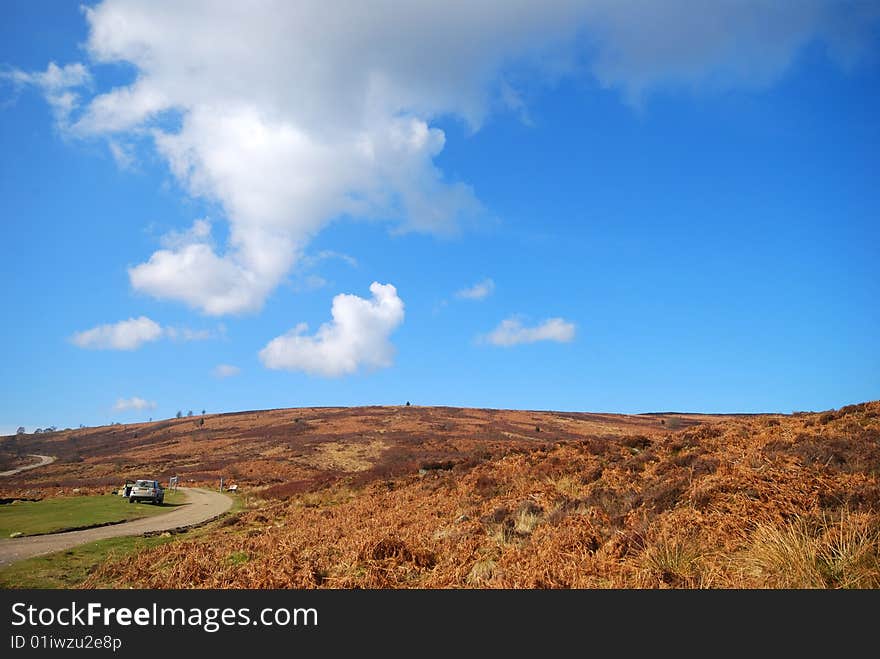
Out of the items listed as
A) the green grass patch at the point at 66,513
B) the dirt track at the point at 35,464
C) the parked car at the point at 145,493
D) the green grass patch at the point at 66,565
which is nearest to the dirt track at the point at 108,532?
the green grass patch at the point at 66,565

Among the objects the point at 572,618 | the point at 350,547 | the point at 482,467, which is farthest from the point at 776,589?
the point at 482,467

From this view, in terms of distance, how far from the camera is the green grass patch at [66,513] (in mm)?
18484

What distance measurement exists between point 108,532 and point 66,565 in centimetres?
691

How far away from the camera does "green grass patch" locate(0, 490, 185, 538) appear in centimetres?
1848

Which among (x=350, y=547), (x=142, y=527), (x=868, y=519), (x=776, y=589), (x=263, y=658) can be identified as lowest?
(x=142, y=527)

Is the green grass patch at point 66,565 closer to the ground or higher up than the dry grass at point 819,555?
closer to the ground

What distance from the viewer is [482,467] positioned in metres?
24.4

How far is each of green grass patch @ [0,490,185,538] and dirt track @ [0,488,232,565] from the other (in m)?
0.96

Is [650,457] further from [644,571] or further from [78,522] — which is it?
[78,522]

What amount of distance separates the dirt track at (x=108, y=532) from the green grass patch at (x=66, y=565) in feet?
2.23

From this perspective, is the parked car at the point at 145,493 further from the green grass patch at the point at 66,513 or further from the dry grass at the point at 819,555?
the dry grass at the point at 819,555

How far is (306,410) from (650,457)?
4271 inches

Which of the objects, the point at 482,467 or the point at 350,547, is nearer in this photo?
the point at 350,547

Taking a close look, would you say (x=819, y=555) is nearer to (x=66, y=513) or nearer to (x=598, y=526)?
(x=598, y=526)
